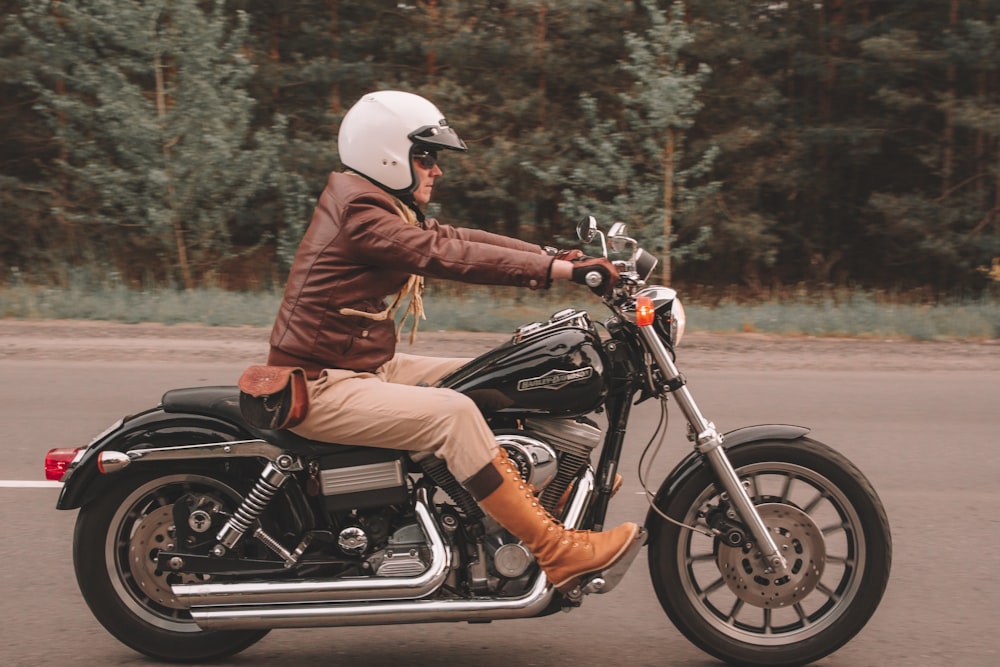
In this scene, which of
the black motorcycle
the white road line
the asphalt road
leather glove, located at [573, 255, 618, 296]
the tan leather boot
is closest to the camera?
leather glove, located at [573, 255, 618, 296]

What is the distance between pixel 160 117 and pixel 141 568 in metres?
14.5

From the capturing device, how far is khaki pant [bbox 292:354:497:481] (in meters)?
3.48

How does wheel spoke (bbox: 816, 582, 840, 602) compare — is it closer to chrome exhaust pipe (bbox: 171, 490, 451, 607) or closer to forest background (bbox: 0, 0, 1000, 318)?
chrome exhaust pipe (bbox: 171, 490, 451, 607)

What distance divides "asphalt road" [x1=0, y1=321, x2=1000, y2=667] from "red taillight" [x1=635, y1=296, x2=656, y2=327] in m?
1.18

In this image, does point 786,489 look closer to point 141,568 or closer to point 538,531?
point 538,531

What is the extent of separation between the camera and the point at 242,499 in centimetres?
378

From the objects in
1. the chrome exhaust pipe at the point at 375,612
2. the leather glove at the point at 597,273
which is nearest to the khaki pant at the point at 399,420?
the chrome exhaust pipe at the point at 375,612

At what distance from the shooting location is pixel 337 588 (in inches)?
142

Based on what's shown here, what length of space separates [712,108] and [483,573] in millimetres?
19960

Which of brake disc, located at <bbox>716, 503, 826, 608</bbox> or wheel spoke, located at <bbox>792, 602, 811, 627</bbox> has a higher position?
brake disc, located at <bbox>716, 503, 826, 608</bbox>

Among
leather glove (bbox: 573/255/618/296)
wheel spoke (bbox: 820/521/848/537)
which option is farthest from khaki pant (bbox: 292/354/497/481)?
wheel spoke (bbox: 820/521/848/537)

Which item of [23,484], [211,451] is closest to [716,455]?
[211,451]

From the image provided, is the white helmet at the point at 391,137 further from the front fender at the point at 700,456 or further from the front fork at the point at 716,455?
the front fender at the point at 700,456

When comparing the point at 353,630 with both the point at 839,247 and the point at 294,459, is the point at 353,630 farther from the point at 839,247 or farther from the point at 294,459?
the point at 839,247
